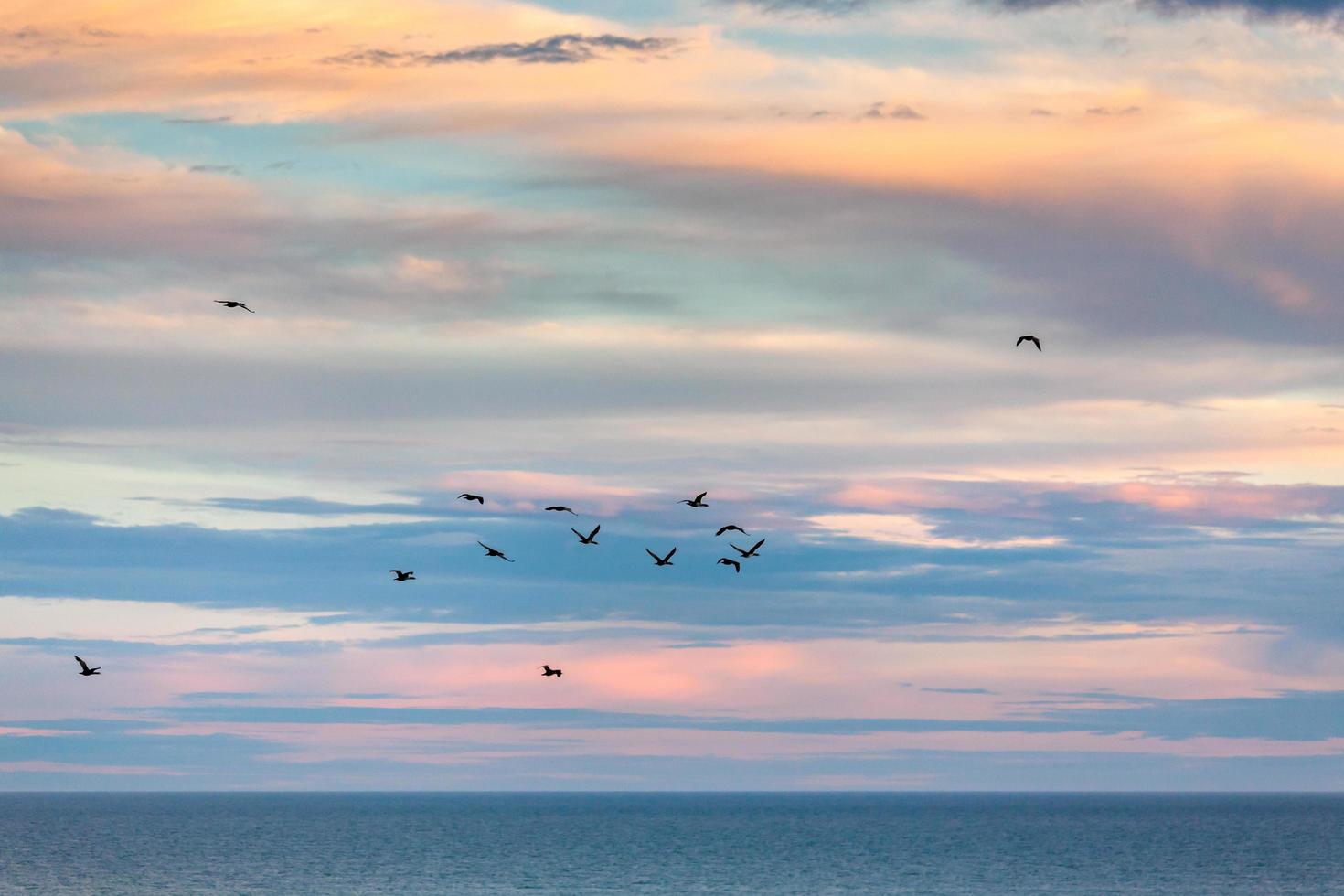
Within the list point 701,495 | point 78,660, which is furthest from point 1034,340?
point 78,660

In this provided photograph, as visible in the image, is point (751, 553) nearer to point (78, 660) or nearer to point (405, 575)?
point (405, 575)

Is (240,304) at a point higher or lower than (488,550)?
higher

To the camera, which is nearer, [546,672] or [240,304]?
[240,304]

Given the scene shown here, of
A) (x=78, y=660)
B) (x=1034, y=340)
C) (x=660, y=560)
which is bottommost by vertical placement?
(x=78, y=660)

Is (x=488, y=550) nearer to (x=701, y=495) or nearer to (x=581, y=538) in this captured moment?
(x=581, y=538)

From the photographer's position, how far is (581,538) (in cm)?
9575

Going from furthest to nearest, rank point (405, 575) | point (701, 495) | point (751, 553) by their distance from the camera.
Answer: point (405, 575) → point (751, 553) → point (701, 495)

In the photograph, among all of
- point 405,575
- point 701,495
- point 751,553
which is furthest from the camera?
point 405,575

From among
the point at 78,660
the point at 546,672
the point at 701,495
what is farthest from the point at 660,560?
the point at 78,660

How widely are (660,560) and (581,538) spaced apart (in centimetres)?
892

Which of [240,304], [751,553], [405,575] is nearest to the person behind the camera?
[240,304]

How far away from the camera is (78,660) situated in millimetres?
84875

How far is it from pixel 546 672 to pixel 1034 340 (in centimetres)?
4007

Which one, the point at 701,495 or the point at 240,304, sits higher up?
the point at 240,304
